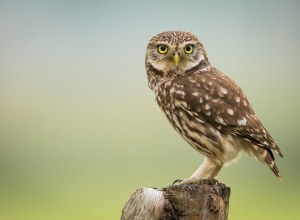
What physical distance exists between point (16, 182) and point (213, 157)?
7347 millimetres

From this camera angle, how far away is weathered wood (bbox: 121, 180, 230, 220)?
490 cm

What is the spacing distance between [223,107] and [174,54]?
0.52 metres

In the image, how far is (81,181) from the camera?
12.5m

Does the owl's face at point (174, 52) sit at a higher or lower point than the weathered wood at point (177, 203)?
higher

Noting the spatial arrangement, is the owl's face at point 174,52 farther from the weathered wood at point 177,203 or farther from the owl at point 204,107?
the weathered wood at point 177,203

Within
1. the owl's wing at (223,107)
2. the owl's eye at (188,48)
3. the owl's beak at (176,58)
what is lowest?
the owl's wing at (223,107)

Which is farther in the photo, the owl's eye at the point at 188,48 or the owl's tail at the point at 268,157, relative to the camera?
the owl's eye at the point at 188,48

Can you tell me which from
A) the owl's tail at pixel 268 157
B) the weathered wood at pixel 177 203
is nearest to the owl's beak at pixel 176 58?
the owl's tail at pixel 268 157

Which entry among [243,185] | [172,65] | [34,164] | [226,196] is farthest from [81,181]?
[226,196]

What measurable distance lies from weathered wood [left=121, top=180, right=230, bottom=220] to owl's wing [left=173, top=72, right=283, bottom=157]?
0.84 meters

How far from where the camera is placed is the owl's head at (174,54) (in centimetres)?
608

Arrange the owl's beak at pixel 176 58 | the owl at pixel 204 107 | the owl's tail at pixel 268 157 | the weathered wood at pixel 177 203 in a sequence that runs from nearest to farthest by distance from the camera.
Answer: the weathered wood at pixel 177 203
the owl's tail at pixel 268 157
the owl at pixel 204 107
the owl's beak at pixel 176 58

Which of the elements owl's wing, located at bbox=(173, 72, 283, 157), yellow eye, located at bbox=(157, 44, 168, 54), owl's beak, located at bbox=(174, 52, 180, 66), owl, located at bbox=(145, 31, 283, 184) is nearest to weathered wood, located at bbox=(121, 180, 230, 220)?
owl, located at bbox=(145, 31, 283, 184)

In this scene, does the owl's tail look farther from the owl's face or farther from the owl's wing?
the owl's face
